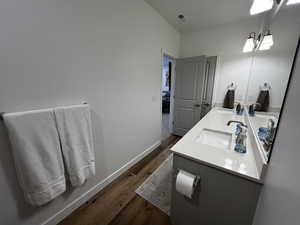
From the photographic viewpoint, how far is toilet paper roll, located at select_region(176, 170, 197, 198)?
90 centimetres

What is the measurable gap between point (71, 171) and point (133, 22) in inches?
80.8

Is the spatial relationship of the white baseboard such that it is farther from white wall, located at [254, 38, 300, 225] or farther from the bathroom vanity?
white wall, located at [254, 38, 300, 225]

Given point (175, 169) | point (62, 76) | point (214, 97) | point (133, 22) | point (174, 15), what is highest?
point (174, 15)

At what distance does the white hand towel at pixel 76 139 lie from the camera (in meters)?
1.11

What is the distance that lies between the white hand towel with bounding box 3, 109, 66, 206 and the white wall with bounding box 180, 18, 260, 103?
265 centimetres

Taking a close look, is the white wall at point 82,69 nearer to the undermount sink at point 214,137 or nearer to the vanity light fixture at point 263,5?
the undermount sink at point 214,137

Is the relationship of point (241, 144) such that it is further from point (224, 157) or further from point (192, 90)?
point (192, 90)

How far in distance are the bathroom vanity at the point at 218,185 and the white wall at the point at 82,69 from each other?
105cm

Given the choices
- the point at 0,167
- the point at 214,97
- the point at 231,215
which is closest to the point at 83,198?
the point at 0,167

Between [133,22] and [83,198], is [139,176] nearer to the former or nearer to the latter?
[83,198]

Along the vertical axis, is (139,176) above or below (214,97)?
below

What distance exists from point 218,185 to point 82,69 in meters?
1.60

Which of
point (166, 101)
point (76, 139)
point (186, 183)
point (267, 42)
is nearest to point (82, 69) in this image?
point (76, 139)

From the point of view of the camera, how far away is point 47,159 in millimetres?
1028
